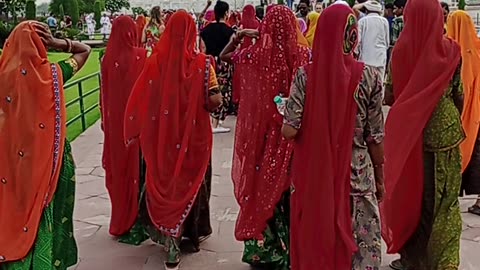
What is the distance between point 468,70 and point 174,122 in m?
2.27

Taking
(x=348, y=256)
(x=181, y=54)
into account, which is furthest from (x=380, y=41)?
(x=348, y=256)

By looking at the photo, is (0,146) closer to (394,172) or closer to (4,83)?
(4,83)

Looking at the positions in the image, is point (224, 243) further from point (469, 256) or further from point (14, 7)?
point (14, 7)

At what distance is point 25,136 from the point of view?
10.5ft

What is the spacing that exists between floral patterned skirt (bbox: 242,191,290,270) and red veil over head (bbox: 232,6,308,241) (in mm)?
77

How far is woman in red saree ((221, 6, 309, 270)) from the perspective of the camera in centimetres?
378

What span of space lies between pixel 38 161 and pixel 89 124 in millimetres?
6867

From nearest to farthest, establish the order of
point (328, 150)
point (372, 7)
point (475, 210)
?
point (328, 150) < point (475, 210) < point (372, 7)

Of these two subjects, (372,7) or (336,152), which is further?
(372,7)

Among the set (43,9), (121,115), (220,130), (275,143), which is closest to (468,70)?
(275,143)

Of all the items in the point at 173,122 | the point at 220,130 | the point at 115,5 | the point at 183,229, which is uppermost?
the point at 173,122

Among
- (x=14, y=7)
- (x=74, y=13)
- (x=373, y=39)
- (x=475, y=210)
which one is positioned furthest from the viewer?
(x=74, y=13)

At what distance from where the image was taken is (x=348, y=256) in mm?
3086

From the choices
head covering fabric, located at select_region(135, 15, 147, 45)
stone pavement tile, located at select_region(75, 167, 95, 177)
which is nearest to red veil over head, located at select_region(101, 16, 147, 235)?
head covering fabric, located at select_region(135, 15, 147, 45)
